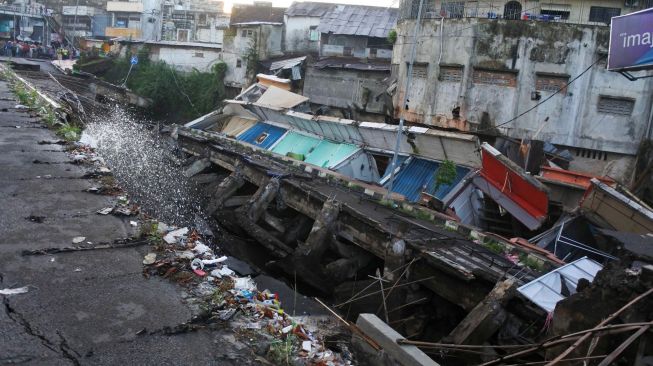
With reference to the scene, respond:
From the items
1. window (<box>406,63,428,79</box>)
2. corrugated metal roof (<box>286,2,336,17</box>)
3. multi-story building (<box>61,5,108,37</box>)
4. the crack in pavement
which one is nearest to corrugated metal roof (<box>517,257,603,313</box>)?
the crack in pavement

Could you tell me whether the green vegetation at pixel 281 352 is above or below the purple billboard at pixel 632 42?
below

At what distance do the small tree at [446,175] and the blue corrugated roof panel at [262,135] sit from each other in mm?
7991

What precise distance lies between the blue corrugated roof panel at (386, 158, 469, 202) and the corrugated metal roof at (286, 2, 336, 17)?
57.7 feet

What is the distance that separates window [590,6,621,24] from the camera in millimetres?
17578

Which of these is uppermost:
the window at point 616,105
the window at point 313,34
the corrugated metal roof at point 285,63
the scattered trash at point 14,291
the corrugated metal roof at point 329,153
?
the window at point 313,34

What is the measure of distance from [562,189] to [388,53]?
16.3 metres

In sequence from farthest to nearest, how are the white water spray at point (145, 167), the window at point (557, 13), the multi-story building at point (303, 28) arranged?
the multi-story building at point (303, 28) → the window at point (557, 13) → the white water spray at point (145, 167)

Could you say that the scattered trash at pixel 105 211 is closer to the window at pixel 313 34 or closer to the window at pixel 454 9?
the window at pixel 454 9

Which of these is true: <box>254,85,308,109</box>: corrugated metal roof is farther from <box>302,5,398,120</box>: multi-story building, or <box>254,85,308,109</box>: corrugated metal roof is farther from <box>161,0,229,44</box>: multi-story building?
<box>161,0,229,44</box>: multi-story building

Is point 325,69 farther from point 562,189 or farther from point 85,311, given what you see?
point 85,311

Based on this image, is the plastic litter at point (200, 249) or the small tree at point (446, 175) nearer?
the plastic litter at point (200, 249)

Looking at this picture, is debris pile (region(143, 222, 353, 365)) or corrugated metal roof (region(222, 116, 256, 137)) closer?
debris pile (region(143, 222, 353, 365))

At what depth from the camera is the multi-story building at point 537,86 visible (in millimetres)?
15734

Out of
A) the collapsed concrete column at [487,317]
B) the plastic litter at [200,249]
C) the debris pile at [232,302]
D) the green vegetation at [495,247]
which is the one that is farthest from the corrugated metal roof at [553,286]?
the plastic litter at [200,249]
